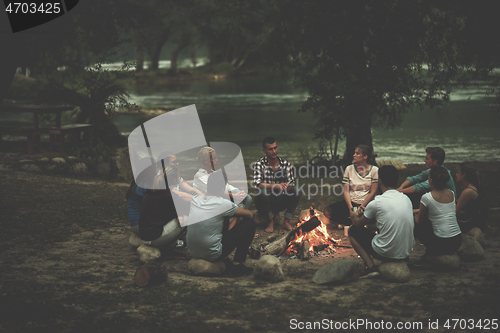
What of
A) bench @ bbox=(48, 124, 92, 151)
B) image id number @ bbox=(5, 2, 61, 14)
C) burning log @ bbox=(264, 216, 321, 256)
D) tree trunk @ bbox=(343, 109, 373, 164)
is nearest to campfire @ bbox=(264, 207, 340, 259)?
burning log @ bbox=(264, 216, 321, 256)

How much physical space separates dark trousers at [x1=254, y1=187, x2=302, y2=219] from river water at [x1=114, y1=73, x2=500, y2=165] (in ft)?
21.1

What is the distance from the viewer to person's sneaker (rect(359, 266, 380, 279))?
559cm

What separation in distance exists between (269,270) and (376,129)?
16.2m

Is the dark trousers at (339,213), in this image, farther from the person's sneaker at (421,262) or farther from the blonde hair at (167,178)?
the blonde hair at (167,178)

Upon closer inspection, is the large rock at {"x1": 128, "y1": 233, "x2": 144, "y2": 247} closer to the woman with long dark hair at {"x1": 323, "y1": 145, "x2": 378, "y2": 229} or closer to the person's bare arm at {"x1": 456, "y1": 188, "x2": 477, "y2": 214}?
the woman with long dark hair at {"x1": 323, "y1": 145, "x2": 378, "y2": 229}

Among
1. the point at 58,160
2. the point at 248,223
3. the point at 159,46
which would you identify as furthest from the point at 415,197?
the point at 159,46

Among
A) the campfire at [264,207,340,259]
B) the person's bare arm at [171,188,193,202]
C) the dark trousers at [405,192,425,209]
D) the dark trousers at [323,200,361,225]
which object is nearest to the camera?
the person's bare arm at [171,188,193,202]

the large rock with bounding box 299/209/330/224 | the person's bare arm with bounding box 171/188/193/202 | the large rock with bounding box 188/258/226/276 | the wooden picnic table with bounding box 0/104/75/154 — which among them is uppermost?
the wooden picnic table with bounding box 0/104/75/154

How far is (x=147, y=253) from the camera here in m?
6.28

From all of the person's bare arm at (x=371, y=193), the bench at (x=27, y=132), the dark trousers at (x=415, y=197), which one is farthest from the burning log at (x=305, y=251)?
the bench at (x=27, y=132)

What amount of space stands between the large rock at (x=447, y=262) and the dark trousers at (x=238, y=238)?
6.72 feet

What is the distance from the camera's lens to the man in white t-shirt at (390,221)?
538 centimetres

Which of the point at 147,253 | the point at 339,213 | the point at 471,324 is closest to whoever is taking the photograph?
the point at 471,324

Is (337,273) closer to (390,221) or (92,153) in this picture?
(390,221)
